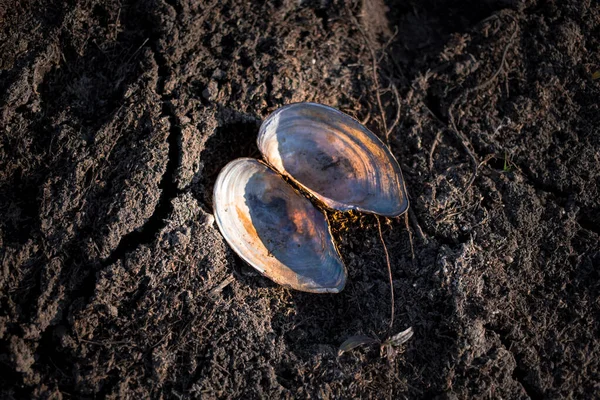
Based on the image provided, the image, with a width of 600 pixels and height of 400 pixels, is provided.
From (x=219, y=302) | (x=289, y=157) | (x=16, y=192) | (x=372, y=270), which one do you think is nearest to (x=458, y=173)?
(x=372, y=270)

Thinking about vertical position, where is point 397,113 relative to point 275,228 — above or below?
above

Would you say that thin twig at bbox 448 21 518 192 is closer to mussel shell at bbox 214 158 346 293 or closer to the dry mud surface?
the dry mud surface

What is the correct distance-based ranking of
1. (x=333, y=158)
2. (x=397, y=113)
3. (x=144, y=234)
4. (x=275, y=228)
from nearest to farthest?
(x=144, y=234) < (x=275, y=228) < (x=333, y=158) < (x=397, y=113)

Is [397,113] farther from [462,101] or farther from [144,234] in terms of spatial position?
[144,234]

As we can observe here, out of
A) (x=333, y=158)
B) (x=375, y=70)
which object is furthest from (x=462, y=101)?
(x=333, y=158)

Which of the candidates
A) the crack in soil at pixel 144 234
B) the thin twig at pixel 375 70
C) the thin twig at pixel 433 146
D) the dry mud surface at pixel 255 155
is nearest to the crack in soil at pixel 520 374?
the dry mud surface at pixel 255 155

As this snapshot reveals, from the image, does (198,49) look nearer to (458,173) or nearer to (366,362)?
(458,173)

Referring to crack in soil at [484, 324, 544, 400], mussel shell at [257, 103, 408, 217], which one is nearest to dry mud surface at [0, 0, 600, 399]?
crack in soil at [484, 324, 544, 400]
